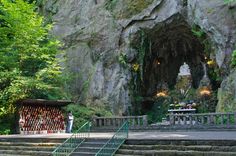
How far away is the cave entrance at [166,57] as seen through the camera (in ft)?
90.0

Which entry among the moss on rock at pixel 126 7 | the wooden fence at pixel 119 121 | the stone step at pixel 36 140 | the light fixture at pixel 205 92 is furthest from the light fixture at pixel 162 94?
the stone step at pixel 36 140

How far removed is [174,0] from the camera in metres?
25.0

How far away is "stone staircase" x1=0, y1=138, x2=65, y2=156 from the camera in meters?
13.3

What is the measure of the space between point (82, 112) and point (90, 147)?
1135 cm

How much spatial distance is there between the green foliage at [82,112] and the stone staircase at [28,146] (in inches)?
295

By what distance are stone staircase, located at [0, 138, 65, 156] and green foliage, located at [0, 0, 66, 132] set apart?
3944mm

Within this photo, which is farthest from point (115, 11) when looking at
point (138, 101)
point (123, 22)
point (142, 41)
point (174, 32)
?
point (138, 101)

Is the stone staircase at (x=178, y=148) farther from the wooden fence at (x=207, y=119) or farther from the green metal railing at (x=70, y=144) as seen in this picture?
the wooden fence at (x=207, y=119)

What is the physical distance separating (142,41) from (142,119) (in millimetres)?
9149

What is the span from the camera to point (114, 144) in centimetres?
1205

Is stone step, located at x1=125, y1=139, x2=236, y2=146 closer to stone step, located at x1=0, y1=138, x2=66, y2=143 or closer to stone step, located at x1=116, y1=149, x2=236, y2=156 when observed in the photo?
stone step, located at x1=116, y1=149, x2=236, y2=156

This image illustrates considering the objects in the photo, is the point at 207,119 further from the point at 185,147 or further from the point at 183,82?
the point at 183,82

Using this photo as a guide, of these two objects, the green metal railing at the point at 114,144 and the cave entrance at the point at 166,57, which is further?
the cave entrance at the point at 166,57

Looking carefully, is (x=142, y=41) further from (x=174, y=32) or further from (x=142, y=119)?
(x=142, y=119)
